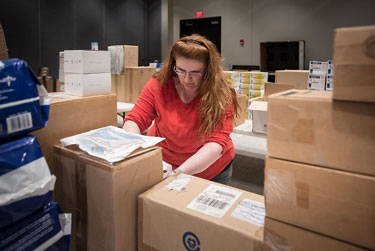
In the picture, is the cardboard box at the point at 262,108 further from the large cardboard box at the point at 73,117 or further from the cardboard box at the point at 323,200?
the cardboard box at the point at 323,200

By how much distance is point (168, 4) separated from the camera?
776cm

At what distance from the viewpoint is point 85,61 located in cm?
144

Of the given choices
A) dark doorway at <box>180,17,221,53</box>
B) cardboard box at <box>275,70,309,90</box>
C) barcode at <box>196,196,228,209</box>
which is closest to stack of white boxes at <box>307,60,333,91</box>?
cardboard box at <box>275,70,309,90</box>

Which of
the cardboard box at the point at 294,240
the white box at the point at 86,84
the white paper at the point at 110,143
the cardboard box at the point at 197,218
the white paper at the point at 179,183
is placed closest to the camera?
the cardboard box at the point at 294,240

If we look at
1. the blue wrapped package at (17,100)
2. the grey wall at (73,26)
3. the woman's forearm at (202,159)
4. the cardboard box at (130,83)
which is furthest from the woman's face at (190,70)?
the grey wall at (73,26)

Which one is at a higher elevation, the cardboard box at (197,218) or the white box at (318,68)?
the white box at (318,68)

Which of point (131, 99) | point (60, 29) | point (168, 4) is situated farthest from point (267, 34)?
point (60, 29)

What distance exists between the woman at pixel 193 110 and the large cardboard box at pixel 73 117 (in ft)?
0.78

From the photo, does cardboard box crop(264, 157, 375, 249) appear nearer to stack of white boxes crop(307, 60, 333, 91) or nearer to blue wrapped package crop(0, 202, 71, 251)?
blue wrapped package crop(0, 202, 71, 251)

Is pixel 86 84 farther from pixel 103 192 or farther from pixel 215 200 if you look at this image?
pixel 215 200

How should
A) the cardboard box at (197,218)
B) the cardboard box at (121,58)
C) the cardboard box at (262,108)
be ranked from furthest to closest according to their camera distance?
1. the cardboard box at (121,58)
2. the cardboard box at (262,108)
3. the cardboard box at (197,218)

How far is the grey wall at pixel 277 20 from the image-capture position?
5.55 m

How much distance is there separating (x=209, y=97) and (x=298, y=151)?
2.91 feet

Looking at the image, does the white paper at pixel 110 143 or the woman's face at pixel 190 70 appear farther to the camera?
the woman's face at pixel 190 70
